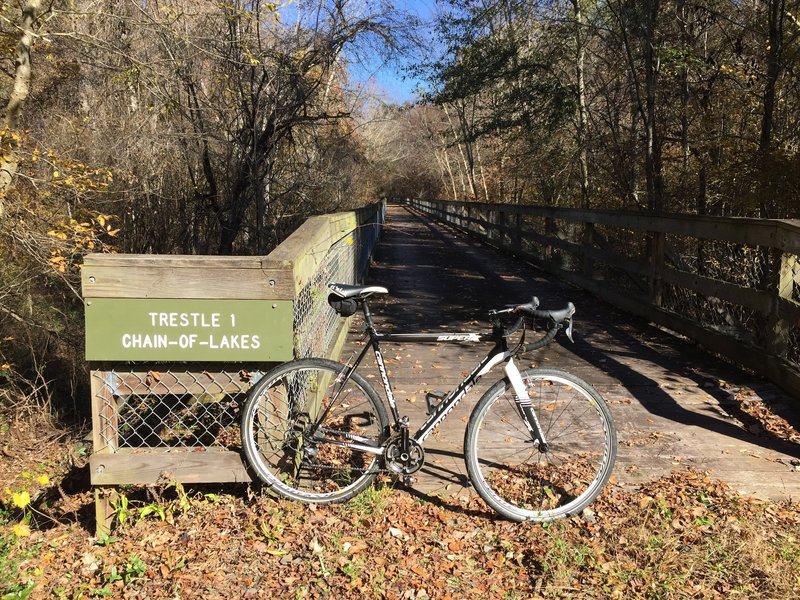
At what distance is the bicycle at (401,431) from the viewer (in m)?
3.17

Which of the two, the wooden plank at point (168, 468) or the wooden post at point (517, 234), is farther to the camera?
the wooden post at point (517, 234)

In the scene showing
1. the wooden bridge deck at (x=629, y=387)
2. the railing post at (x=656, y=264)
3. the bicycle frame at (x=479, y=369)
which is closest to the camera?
the bicycle frame at (x=479, y=369)

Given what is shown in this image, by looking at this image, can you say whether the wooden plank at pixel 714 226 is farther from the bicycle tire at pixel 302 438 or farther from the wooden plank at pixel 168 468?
the wooden plank at pixel 168 468

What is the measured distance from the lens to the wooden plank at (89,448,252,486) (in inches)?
129

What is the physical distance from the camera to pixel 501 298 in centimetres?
916

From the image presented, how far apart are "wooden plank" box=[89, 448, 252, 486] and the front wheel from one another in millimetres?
1232

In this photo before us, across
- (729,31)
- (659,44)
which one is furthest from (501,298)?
(729,31)

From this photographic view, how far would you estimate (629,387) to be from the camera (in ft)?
17.0

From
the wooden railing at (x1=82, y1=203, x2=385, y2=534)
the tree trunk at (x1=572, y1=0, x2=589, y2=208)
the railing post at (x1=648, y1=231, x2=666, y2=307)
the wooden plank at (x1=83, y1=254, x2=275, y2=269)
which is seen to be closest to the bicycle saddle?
the wooden railing at (x1=82, y1=203, x2=385, y2=534)

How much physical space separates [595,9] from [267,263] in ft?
40.3

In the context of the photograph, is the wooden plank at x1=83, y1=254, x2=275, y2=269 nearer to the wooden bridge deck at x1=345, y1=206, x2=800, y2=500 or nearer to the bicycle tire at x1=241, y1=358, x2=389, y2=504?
the bicycle tire at x1=241, y1=358, x2=389, y2=504

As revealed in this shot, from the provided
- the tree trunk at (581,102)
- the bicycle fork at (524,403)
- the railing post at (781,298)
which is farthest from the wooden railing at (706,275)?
the tree trunk at (581,102)

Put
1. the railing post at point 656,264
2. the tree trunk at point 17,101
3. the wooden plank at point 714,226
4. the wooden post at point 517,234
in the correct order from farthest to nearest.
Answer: the wooden post at point 517,234, the railing post at point 656,264, the tree trunk at point 17,101, the wooden plank at point 714,226

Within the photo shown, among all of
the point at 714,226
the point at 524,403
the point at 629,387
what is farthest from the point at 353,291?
the point at 714,226
